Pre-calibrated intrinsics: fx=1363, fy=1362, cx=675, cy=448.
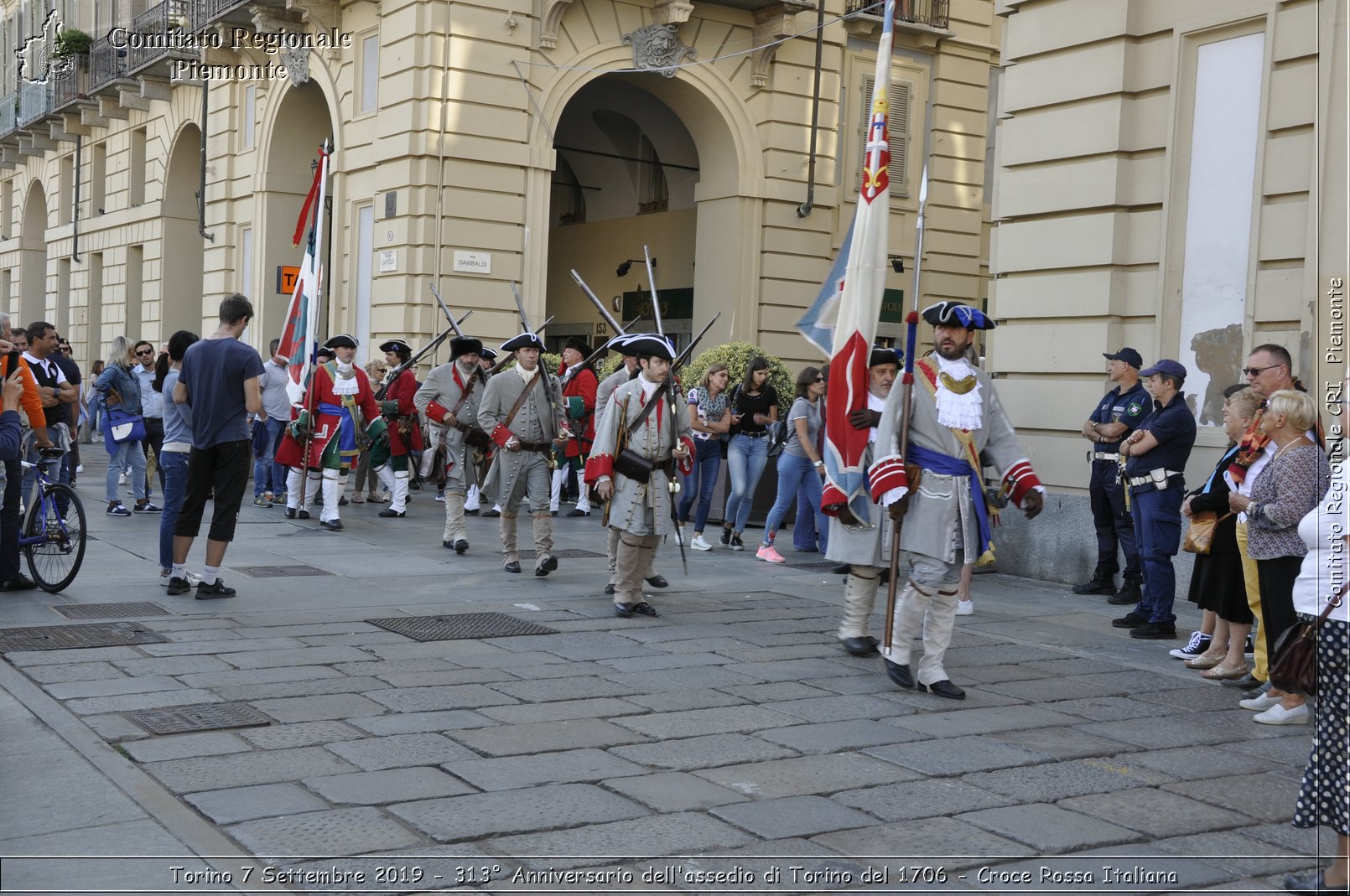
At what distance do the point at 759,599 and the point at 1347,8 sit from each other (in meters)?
5.65

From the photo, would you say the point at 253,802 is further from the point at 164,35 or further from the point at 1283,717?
the point at 164,35

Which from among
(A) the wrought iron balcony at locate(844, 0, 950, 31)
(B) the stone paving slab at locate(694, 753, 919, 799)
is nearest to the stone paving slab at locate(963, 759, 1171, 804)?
(B) the stone paving slab at locate(694, 753, 919, 799)

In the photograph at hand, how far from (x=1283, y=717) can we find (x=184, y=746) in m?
4.91

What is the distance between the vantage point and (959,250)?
22.7 meters

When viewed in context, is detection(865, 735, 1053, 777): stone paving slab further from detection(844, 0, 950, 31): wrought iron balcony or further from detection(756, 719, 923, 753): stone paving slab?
detection(844, 0, 950, 31): wrought iron balcony

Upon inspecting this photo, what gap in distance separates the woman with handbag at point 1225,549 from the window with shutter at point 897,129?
14669mm

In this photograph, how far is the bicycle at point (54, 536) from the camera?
8.77 metres

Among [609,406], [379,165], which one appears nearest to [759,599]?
[609,406]

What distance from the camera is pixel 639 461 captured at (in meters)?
8.82

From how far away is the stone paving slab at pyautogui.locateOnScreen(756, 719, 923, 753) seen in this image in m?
5.61

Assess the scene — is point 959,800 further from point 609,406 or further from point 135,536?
point 135,536

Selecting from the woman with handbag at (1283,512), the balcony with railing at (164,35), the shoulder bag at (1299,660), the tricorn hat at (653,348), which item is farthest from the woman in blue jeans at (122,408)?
the balcony with railing at (164,35)

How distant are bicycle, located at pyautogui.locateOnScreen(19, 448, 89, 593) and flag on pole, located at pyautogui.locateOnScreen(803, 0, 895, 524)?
4.91 meters

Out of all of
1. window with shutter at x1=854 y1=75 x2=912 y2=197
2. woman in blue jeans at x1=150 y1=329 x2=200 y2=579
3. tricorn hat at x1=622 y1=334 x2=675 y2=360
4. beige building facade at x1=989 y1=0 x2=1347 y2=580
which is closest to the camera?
tricorn hat at x1=622 y1=334 x2=675 y2=360
